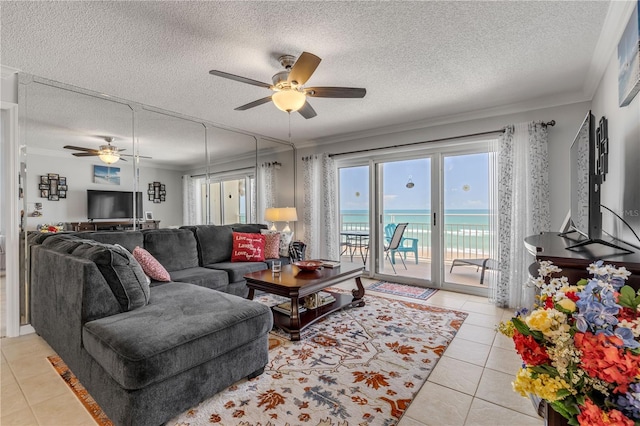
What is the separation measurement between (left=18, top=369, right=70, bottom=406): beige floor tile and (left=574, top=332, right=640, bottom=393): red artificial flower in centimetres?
260

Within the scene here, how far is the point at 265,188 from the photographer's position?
5473 millimetres

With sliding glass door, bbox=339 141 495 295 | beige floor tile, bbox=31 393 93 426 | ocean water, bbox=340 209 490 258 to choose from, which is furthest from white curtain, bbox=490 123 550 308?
beige floor tile, bbox=31 393 93 426

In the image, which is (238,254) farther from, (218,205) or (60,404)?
(60,404)

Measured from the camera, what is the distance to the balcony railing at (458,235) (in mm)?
4230

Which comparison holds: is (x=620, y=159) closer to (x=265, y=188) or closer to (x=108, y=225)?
(x=265, y=188)

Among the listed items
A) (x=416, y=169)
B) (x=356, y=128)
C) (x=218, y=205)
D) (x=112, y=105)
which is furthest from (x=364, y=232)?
(x=112, y=105)

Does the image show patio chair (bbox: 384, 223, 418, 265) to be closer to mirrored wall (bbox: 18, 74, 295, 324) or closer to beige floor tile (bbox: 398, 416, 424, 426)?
mirrored wall (bbox: 18, 74, 295, 324)

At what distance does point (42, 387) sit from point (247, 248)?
95.0 inches

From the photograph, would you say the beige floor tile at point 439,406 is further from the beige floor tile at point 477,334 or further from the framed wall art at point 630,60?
the framed wall art at point 630,60

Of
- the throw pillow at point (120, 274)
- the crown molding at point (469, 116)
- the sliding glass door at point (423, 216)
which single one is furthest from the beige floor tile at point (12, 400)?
the crown molding at point (469, 116)

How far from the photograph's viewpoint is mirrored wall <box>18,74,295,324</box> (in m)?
2.97

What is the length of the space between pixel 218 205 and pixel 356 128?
99.3 inches

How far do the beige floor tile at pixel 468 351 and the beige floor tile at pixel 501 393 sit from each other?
0.49 feet

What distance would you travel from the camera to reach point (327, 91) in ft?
8.22
